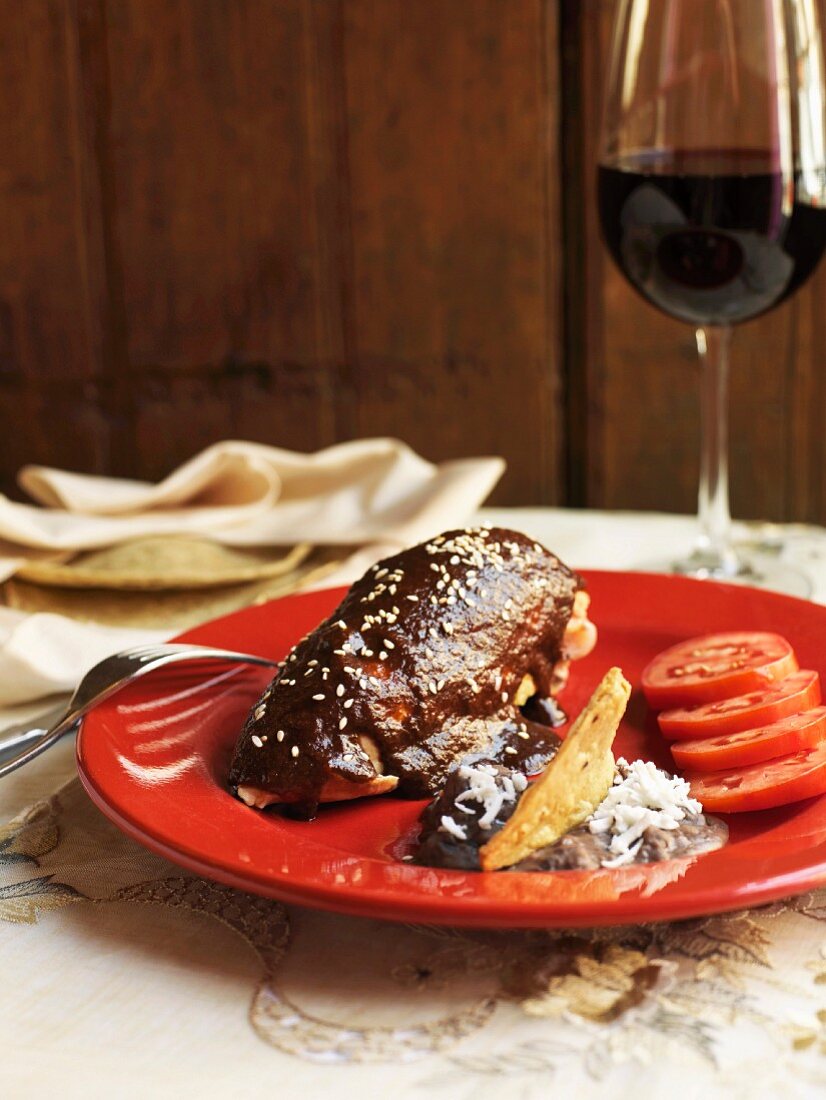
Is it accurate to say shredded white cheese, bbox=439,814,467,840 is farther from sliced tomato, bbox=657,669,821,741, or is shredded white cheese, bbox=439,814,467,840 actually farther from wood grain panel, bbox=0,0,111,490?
wood grain panel, bbox=0,0,111,490

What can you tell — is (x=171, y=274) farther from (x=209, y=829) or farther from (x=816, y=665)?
(x=209, y=829)

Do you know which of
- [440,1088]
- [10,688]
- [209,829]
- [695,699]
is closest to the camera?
[440,1088]

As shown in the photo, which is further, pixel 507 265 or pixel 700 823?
pixel 507 265

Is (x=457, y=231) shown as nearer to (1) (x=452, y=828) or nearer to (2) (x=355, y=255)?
(2) (x=355, y=255)

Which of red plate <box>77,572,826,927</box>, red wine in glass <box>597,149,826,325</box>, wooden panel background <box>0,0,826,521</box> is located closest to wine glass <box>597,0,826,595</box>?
red wine in glass <box>597,149,826,325</box>

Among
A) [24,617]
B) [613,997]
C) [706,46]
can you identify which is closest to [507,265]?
[706,46]

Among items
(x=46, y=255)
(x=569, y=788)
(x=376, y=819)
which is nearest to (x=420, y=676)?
(x=376, y=819)

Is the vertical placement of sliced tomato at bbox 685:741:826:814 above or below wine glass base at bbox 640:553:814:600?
above
